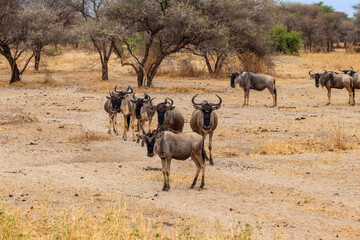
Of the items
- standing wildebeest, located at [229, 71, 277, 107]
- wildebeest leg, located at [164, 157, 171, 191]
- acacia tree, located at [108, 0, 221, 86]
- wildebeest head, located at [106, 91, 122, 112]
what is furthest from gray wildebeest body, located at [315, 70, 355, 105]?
wildebeest leg, located at [164, 157, 171, 191]

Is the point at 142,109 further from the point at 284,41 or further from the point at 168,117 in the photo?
the point at 284,41

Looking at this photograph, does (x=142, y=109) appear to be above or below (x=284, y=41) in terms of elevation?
below

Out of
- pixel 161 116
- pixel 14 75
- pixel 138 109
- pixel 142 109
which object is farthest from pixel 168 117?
pixel 14 75

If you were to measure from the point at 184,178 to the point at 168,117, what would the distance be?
6.83 ft

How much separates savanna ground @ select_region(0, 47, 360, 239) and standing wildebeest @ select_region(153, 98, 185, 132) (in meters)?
0.92

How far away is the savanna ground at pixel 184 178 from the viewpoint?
695cm

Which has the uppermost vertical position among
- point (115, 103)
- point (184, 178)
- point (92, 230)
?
point (115, 103)

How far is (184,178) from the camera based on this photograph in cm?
1006

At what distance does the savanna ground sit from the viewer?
6953 mm

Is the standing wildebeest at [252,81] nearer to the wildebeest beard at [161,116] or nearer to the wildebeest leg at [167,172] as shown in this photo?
the wildebeest beard at [161,116]

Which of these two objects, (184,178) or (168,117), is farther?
(168,117)

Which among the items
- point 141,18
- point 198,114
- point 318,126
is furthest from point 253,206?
point 141,18

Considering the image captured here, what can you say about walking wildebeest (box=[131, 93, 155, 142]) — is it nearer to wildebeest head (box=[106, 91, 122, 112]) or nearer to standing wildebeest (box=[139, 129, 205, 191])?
wildebeest head (box=[106, 91, 122, 112])

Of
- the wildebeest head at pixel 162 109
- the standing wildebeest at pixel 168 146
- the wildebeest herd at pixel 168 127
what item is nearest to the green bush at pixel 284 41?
the wildebeest herd at pixel 168 127
